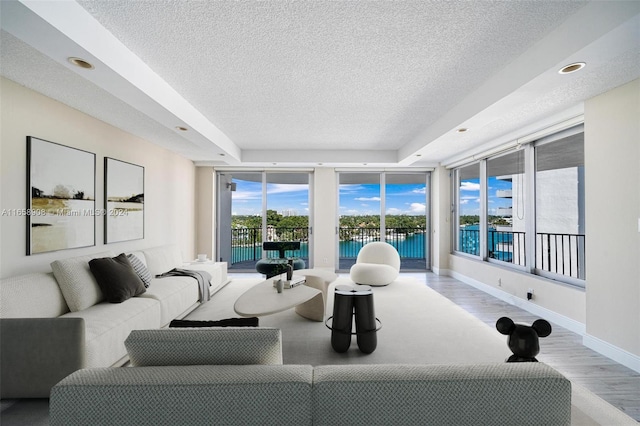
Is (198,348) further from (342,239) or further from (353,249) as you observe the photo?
(353,249)

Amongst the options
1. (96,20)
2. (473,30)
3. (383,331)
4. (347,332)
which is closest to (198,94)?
(96,20)

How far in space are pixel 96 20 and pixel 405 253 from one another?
7.85m

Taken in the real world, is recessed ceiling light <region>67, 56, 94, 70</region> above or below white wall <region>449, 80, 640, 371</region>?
above

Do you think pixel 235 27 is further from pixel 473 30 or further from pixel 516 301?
pixel 516 301

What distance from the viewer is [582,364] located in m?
2.73

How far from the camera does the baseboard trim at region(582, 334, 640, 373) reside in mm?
2635

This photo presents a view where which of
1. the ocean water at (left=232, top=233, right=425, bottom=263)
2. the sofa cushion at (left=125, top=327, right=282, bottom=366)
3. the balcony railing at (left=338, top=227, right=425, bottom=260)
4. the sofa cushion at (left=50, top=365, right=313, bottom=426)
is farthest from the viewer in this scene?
the balcony railing at (left=338, top=227, right=425, bottom=260)

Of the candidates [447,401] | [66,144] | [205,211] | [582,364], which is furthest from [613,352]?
[205,211]

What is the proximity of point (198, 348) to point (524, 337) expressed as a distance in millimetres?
1664

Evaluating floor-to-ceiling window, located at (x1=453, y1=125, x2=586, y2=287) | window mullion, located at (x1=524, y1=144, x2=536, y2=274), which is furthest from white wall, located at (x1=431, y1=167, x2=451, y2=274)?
window mullion, located at (x1=524, y1=144, x2=536, y2=274)

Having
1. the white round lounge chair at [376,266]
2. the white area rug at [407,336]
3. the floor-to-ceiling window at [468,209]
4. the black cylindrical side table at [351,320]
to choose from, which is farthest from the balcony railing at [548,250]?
the black cylindrical side table at [351,320]

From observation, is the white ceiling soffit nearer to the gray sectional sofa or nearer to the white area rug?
the gray sectional sofa

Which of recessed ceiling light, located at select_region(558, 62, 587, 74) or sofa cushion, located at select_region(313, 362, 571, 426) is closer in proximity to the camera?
sofa cushion, located at select_region(313, 362, 571, 426)

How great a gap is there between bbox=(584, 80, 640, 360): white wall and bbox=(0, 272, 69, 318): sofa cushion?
506cm
